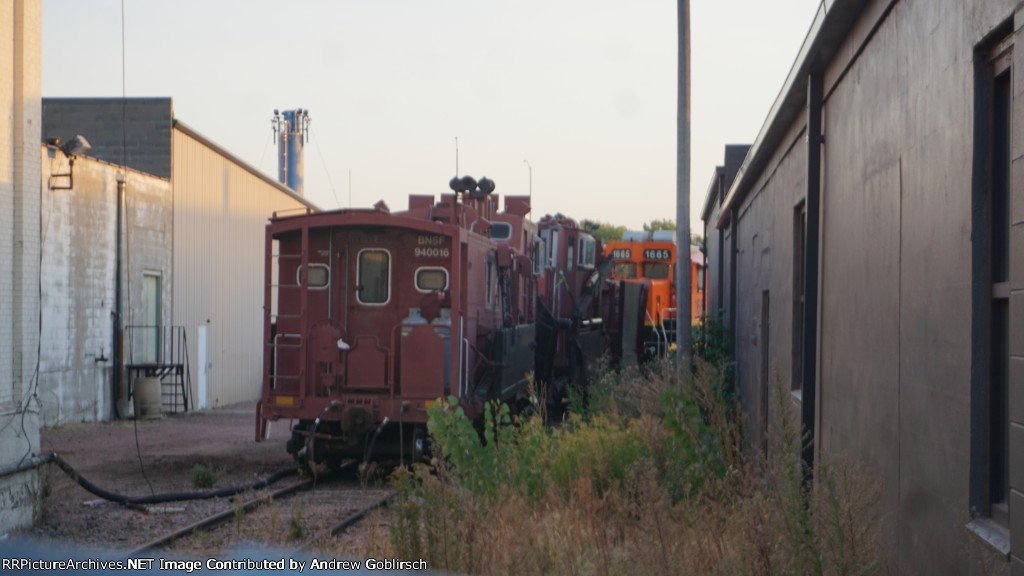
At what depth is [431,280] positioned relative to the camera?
48.4ft

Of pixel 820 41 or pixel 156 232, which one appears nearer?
pixel 820 41

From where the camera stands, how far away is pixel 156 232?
24.7 meters

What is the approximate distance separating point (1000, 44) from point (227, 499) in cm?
996

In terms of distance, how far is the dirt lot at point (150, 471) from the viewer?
10266 millimetres

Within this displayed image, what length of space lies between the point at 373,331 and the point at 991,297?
1097cm

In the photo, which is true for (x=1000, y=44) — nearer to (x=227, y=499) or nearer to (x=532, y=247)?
(x=227, y=499)

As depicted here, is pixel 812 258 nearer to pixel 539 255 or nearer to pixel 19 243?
pixel 19 243

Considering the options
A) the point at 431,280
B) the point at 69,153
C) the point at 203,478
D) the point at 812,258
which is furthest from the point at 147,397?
the point at 812,258

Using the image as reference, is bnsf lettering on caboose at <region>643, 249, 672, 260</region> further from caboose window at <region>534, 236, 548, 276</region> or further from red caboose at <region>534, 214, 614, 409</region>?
caboose window at <region>534, 236, 548, 276</region>

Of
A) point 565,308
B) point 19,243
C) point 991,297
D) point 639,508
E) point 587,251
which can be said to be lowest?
point 639,508

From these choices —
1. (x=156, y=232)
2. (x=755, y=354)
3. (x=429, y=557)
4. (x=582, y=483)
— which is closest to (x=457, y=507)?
(x=429, y=557)

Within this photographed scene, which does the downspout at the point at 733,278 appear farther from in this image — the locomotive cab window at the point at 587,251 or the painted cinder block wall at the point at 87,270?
the painted cinder block wall at the point at 87,270

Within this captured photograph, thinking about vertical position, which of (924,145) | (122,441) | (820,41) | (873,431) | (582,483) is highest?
(820,41)

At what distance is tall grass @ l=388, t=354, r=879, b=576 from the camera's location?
4.90 meters
